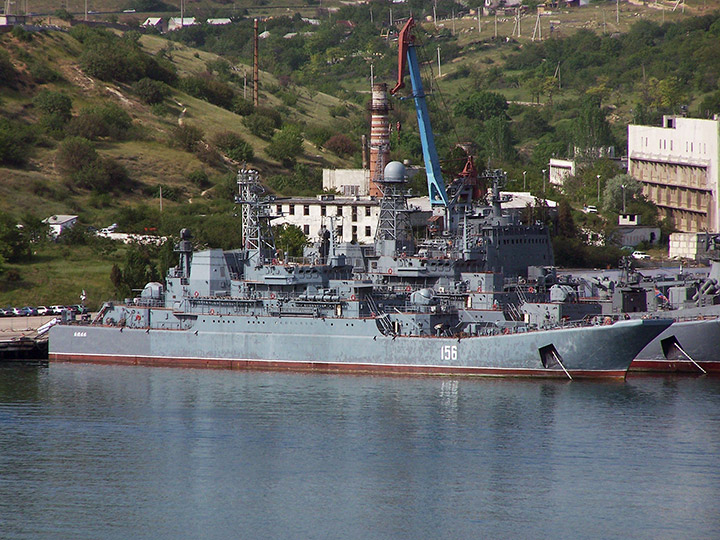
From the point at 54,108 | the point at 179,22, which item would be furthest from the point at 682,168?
the point at 179,22

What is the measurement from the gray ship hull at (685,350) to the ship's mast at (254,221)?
18347 millimetres

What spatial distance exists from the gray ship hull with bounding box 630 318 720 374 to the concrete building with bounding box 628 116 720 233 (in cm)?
4056

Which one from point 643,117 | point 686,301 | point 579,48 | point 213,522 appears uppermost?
point 579,48

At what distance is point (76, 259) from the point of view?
261ft

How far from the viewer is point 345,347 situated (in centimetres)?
5738

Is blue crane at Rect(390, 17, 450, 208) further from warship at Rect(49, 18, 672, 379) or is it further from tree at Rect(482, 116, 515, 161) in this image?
tree at Rect(482, 116, 515, 161)

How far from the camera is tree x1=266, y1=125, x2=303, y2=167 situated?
364 ft

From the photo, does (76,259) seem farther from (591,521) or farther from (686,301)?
(591,521)

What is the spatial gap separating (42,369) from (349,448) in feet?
73.2

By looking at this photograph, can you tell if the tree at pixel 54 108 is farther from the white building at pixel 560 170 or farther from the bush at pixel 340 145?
the white building at pixel 560 170

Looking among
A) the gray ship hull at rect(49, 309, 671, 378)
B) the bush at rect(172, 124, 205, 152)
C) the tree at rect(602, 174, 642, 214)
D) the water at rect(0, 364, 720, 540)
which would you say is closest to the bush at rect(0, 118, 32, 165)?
the bush at rect(172, 124, 205, 152)

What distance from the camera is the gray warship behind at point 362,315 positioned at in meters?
55.1

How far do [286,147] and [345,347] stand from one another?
Answer: 56.0 meters

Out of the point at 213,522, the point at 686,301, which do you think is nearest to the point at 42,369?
the point at 213,522
